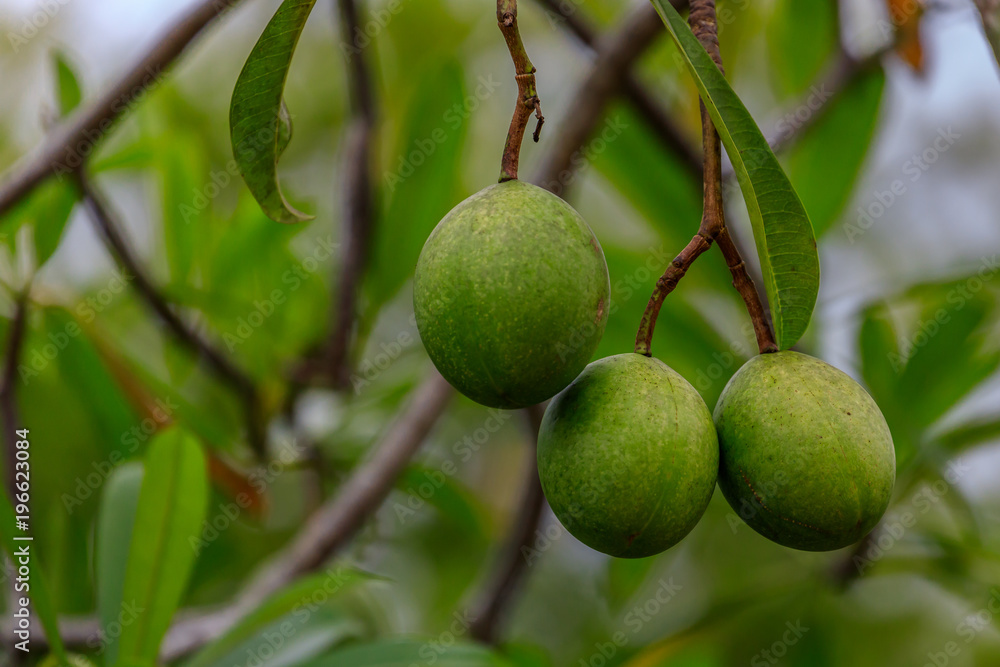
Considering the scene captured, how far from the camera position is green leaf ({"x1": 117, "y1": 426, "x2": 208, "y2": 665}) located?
50.8 inches

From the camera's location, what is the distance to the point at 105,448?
1.93 metres

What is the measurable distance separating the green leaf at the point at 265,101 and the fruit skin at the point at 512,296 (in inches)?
8.4

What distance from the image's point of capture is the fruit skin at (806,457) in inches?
31.0

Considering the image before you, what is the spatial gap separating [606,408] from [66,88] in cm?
152

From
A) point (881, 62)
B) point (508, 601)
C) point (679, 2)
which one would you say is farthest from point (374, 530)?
point (881, 62)

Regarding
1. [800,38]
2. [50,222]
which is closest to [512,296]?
[50,222]

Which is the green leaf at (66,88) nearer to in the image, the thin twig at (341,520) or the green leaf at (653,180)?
the thin twig at (341,520)

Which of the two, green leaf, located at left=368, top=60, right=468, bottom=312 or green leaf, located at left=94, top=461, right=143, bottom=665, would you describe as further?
green leaf, located at left=368, top=60, right=468, bottom=312

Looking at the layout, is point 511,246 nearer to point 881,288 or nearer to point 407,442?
point 407,442

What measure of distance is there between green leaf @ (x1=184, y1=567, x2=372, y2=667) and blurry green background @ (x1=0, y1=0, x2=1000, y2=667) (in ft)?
0.10
